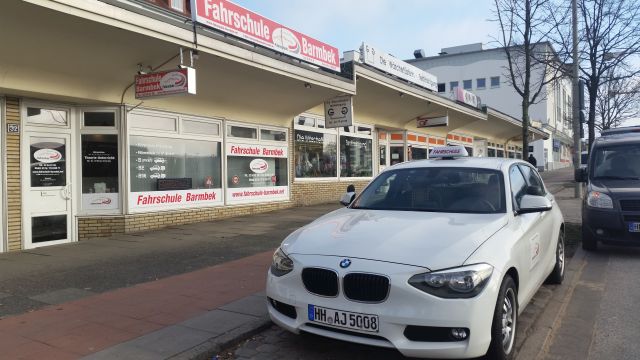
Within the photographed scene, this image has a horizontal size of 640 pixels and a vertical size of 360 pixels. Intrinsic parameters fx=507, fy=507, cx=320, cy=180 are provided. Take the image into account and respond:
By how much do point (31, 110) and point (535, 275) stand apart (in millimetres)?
9010

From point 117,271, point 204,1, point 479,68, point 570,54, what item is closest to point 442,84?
point 479,68

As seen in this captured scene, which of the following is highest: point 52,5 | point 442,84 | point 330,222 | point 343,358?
point 442,84

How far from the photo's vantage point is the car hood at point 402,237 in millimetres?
3625

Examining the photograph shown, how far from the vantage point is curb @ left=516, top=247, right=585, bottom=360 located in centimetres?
431

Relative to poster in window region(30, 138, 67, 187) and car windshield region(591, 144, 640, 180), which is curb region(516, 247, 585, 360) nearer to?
car windshield region(591, 144, 640, 180)

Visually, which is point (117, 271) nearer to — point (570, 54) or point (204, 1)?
point (204, 1)

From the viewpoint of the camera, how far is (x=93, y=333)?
460 cm

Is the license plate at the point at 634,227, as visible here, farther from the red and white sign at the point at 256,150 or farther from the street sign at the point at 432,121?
the street sign at the point at 432,121

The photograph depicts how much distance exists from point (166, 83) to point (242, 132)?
4602 millimetres

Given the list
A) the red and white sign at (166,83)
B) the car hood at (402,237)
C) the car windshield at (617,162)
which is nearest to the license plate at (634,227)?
the car windshield at (617,162)

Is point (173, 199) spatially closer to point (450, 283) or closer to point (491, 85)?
point (450, 283)

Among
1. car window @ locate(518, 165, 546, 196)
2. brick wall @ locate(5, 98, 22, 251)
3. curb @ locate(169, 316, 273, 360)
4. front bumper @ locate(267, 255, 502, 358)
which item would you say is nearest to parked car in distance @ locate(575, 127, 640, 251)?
car window @ locate(518, 165, 546, 196)

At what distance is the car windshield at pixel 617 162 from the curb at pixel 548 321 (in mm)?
2373

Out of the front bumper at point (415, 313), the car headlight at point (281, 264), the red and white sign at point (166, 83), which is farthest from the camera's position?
the red and white sign at point (166, 83)
